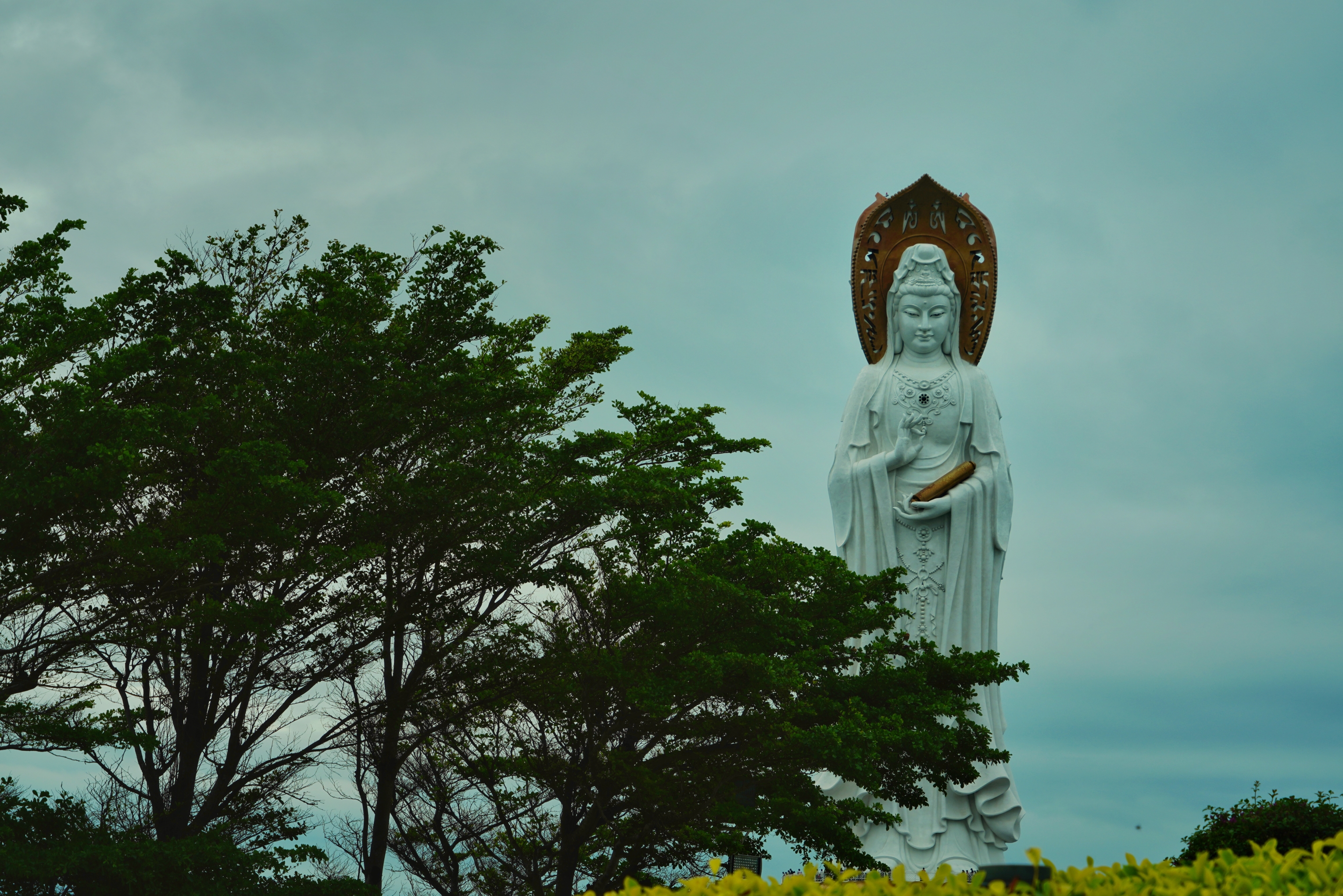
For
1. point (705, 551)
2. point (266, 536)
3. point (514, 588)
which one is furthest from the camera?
point (514, 588)

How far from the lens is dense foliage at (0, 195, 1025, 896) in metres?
9.47

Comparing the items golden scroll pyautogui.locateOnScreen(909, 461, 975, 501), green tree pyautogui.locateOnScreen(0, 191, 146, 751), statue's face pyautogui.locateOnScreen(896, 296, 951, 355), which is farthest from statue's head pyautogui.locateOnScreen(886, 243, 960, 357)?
green tree pyautogui.locateOnScreen(0, 191, 146, 751)

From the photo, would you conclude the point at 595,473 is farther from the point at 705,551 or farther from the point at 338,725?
the point at 338,725

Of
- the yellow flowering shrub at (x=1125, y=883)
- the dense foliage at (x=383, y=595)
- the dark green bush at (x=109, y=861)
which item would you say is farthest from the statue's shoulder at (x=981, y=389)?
the yellow flowering shrub at (x=1125, y=883)

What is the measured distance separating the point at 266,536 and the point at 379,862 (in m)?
4.38

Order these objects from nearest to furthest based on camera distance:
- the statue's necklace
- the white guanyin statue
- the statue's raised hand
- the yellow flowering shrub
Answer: the yellow flowering shrub → the white guanyin statue → the statue's raised hand → the statue's necklace

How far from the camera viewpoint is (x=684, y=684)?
10.7m

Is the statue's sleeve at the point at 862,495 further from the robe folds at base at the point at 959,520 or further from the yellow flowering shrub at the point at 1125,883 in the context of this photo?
the yellow flowering shrub at the point at 1125,883

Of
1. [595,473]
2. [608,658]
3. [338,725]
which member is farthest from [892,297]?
[338,725]

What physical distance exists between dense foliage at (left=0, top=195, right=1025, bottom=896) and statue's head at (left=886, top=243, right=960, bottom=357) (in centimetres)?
389

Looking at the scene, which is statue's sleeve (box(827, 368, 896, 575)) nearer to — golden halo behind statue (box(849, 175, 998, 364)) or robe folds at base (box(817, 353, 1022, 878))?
A: robe folds at base (box(817, 353, 1022, 878))

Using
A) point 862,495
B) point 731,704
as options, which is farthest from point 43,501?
point 862,495

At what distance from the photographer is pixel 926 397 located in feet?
52.7

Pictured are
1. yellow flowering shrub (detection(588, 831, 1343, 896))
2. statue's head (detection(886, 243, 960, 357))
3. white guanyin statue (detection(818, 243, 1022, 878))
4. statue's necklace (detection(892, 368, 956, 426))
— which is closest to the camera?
yellow flowering shrub (detection(588, 831, 1343, 896))
